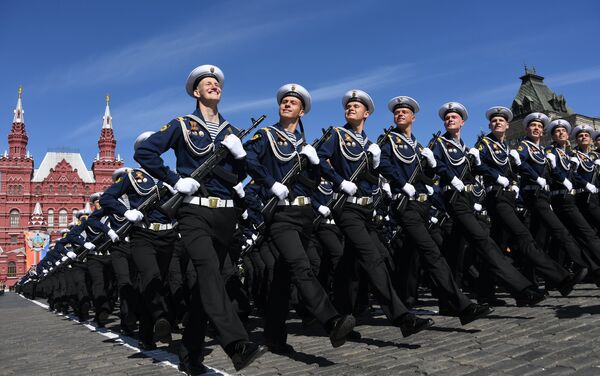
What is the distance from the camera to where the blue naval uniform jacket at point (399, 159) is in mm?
5812

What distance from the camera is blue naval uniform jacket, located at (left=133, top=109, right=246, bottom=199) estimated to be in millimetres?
4254

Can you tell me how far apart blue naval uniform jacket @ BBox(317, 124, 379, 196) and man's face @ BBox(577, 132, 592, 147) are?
16.6ft

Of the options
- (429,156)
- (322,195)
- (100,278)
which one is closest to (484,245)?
(429,156)

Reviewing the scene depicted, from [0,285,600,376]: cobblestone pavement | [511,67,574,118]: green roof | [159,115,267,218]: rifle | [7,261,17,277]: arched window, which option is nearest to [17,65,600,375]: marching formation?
[159,115,267,218]: rifle

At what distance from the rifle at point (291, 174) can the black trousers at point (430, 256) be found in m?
1.16

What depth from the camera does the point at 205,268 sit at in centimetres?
390

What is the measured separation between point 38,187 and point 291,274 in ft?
286

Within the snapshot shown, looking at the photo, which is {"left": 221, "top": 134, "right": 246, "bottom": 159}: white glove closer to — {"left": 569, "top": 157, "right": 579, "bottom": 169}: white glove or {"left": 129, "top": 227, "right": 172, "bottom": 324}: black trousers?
{"left": 129, "top": 227, "right": 172, "bottom": 324}: black trousers

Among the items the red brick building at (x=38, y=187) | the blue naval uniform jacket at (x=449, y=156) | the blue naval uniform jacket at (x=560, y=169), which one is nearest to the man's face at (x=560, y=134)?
the blue naval uniform jacket at (x=560, y=169)

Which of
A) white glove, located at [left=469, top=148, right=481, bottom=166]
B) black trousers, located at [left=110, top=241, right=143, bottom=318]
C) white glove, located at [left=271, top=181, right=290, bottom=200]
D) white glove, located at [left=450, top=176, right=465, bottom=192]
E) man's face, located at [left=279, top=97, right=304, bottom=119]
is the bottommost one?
black trousers, located at [left=110, top=241, right=143, bottom=318]

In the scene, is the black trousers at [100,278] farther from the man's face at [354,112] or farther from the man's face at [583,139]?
the man's face at [583,139]

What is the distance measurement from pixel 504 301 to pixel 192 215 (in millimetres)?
4912

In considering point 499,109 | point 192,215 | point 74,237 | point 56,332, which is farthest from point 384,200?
point 74,237

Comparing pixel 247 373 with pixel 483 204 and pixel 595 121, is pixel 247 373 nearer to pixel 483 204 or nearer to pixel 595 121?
pixel 483 204
